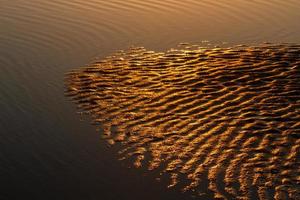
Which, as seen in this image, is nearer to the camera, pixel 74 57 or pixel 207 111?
pixel 207 111

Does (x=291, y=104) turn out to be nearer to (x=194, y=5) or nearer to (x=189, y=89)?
(x=189, y=89)

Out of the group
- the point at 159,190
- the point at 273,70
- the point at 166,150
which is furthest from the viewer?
the point at 273,70

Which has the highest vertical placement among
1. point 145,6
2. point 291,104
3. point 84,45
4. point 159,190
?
point 145,6

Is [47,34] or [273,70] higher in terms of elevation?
[47,34]

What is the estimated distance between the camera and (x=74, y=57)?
681 inches

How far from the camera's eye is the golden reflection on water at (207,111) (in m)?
11.0

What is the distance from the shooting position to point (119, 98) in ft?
47.9

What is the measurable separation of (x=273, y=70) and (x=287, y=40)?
10.3ft

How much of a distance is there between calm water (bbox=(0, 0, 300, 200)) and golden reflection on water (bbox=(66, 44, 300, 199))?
64cm

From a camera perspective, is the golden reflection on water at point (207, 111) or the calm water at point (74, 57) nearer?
the calm water at point (74, 57)

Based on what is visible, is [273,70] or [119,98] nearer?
[119,98]

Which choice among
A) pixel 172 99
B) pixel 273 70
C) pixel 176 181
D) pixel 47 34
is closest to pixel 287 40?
pixel 273 70

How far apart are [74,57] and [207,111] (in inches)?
221

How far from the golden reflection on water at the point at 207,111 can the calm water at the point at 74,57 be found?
64 cm
